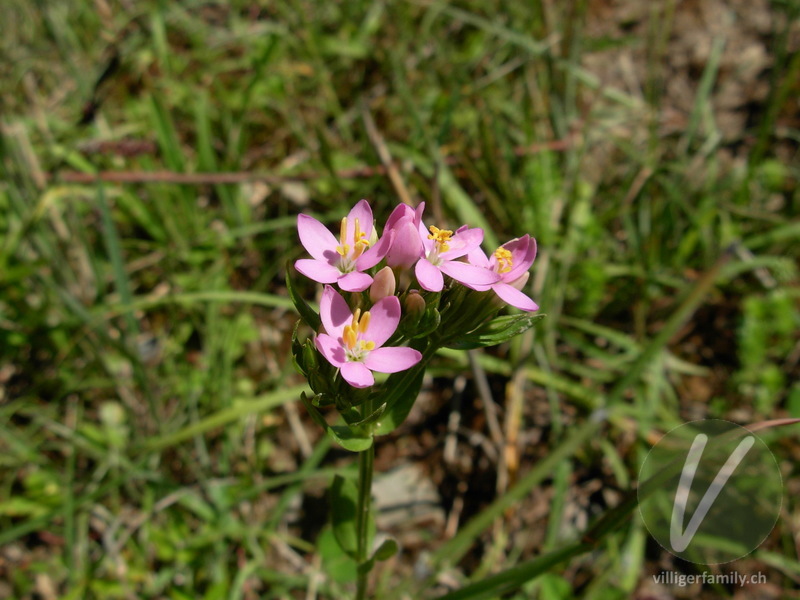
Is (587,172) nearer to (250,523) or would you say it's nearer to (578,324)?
(578,324)

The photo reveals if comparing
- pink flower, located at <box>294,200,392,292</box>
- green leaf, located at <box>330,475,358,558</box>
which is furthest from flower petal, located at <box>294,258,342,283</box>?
green leaf, located at <box>330,475,358,558</box>

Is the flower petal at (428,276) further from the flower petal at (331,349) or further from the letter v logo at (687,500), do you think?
the letter v logo at (687,500)

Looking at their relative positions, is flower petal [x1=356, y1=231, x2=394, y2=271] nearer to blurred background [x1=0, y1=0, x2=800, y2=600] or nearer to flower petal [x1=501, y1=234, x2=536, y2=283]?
flower petal [x1=501, y1=234, x2=536, y2=283]

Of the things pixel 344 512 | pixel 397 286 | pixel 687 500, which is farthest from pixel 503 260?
pixel 687 500

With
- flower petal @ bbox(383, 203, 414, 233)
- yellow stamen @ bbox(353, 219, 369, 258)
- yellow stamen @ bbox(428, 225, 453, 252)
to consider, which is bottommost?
yellow stamen @ bbox(428, 225, 453, 252)
